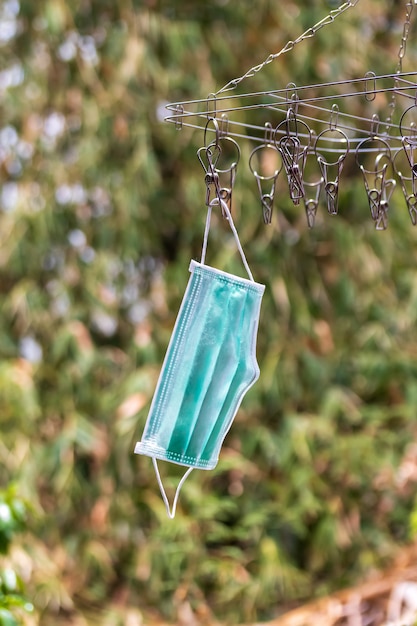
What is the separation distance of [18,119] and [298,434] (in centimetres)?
145

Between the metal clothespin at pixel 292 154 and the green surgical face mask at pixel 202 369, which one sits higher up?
the metal clothespin at pixel 292 154

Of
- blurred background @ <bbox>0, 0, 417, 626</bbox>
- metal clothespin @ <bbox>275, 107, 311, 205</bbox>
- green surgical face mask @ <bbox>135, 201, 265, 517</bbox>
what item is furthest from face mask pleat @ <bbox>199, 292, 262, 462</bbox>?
blurred background @ <bbox>0, 0, 417, 626</bbox>

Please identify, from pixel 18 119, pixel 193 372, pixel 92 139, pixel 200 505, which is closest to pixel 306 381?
pixel 200 505

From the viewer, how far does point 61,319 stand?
316 centimetres

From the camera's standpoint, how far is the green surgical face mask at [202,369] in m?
1.39

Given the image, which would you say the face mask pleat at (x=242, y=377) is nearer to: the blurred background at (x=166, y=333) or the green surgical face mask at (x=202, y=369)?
the green surgical face mask at (x=202, y=369)

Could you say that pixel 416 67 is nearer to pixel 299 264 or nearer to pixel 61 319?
pixel 299 264

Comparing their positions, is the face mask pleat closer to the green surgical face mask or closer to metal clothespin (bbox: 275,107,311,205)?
the green surgical face mask

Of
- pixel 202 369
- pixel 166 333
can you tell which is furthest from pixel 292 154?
pixel 166 333

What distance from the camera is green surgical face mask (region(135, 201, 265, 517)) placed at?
54.6 inches

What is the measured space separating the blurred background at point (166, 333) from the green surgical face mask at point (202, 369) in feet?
5.34

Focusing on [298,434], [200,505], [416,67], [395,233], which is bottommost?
[200,505]

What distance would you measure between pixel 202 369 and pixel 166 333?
1.74m

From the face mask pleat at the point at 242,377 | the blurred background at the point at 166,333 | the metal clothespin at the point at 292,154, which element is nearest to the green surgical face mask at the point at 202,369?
the face mask pleat at the point at 242,377
